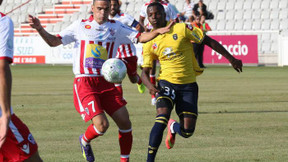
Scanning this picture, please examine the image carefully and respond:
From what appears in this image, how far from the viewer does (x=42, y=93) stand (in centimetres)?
1806

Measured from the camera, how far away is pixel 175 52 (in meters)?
8.55

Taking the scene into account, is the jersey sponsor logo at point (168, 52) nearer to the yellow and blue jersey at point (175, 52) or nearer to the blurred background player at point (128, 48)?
the yellow and blue jersey at point (175, 52)

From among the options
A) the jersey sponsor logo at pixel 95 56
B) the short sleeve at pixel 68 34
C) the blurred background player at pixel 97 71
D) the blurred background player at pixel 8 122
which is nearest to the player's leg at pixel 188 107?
the blurred background player at pixel 97 71

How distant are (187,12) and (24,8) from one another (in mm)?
15871

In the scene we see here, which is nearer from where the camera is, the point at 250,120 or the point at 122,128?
the point at 122,128

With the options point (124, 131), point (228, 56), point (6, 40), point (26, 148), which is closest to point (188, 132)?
point (124, 131)

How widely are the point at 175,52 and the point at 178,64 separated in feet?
0.55

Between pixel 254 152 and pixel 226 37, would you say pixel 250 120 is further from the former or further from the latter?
pixel 226 37

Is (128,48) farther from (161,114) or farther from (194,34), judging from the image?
(161,114)

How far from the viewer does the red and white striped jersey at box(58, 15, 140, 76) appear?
7891 mm

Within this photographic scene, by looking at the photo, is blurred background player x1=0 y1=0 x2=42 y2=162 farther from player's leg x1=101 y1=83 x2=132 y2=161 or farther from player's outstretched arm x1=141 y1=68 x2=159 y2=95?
player's outstretched arm x1=141 y1=68 x2=159 y2=95

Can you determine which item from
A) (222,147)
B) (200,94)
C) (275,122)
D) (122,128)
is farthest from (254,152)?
(200,94)

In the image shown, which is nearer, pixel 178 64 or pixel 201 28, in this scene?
pixel 178 64

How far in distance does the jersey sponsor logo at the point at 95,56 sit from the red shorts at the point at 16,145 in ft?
9.99
